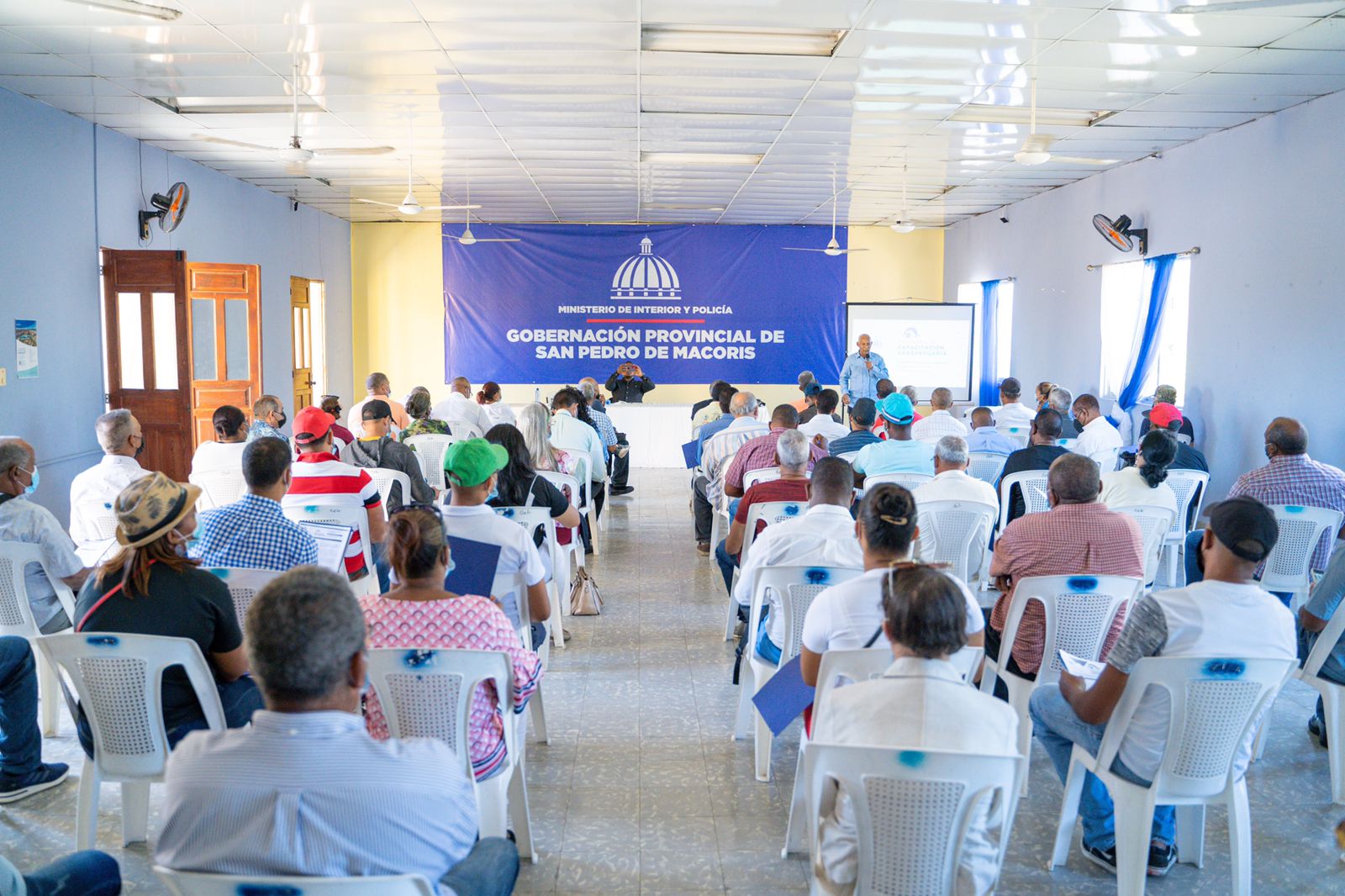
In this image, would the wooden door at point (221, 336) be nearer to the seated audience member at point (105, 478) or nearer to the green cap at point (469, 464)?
the seated audience member at point (105, 478)

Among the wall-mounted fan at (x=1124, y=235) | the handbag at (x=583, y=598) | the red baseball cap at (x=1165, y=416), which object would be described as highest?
the wall-mounted fan at (x=1124, y=235)

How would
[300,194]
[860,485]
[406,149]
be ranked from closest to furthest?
1. [860,485]
2. [406,149]
3. [300,194]

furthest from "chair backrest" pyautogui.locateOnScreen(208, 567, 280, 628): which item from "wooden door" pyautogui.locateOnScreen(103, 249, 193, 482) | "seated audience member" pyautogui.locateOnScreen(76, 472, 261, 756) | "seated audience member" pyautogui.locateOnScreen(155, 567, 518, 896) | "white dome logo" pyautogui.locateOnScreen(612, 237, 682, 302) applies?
"white dome logo" pyautogui.locateOnScreen(612, 237, 682, 302)

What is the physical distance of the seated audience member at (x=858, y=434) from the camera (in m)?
5.86

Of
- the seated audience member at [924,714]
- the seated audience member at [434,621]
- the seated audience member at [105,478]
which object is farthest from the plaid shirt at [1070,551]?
the seated audience member at [105,478]

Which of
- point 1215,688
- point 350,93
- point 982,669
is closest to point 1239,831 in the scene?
point 1215,688

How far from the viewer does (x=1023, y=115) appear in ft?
23.2

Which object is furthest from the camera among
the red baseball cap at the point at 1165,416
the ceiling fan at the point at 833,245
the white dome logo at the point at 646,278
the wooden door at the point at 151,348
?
the white dome logo at the point at 646,278

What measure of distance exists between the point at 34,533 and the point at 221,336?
6.08 m

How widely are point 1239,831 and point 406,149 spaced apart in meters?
7.87

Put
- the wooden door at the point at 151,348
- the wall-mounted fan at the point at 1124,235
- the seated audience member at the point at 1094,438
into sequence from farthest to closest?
the wall-mounted fan at the point at 1124,235, the wooden door at the point at 151,348, the seated audience member at the point at 1094,438

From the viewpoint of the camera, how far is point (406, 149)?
851cm

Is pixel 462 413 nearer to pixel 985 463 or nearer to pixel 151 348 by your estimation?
pixel 151 348

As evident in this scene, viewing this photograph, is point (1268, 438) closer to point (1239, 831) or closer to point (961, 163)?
point (1239, 831)
